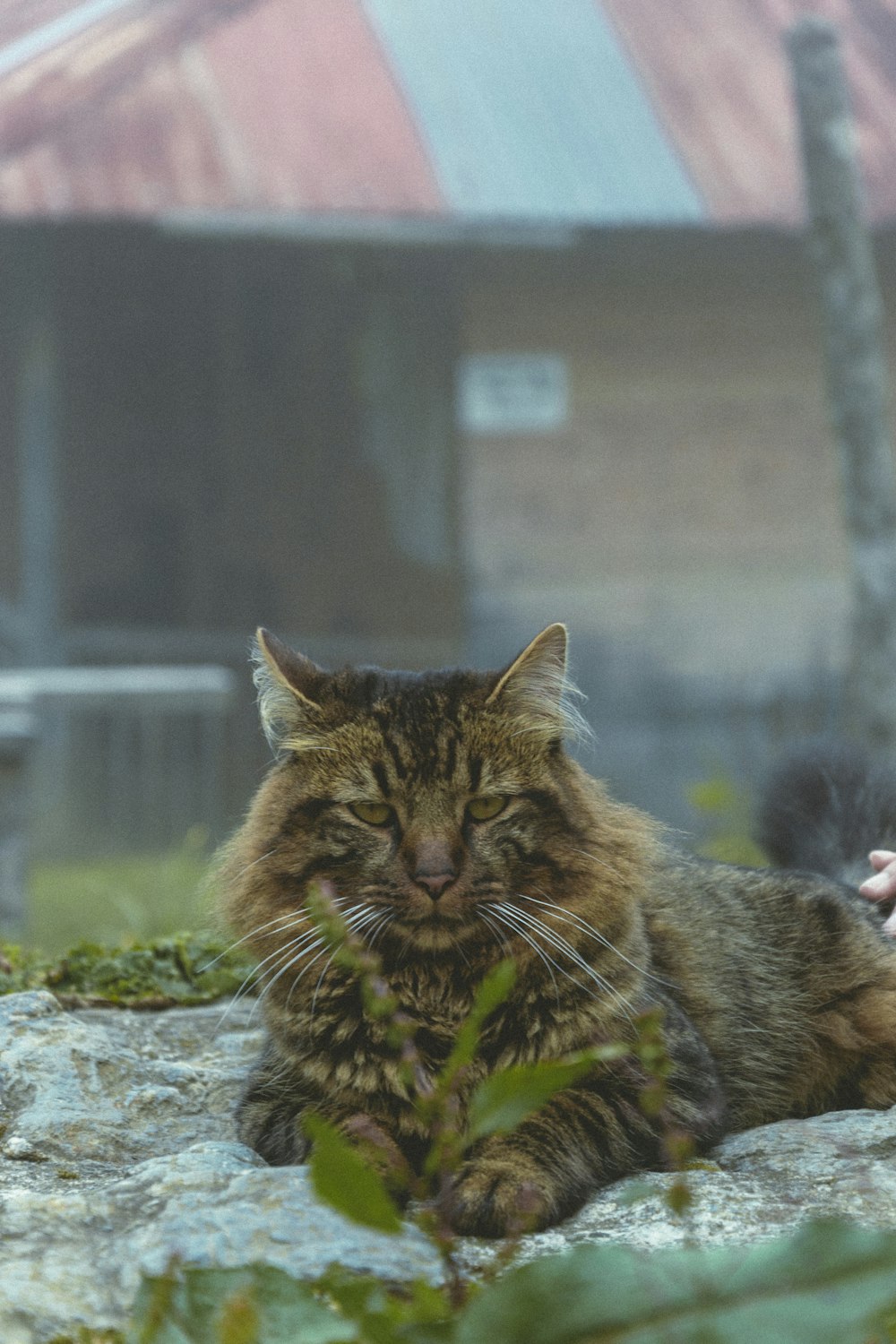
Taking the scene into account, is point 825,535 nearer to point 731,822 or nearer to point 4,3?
point 731,822

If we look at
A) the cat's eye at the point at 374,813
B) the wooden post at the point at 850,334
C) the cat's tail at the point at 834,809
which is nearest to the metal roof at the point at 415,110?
the wooden post at the point at 850,334

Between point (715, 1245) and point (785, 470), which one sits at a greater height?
point (785, 470)

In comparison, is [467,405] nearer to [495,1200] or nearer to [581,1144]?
[581,1144]

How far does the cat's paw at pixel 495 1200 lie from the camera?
2.22 metres

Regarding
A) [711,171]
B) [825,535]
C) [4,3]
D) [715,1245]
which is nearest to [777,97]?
[711,171]

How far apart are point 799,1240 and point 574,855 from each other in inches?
52.0

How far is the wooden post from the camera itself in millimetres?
9671

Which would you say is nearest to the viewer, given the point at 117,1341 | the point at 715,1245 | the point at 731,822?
the point at 117,1341

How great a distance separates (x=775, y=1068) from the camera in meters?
3.02

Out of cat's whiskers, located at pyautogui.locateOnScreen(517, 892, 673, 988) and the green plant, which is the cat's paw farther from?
the green plant

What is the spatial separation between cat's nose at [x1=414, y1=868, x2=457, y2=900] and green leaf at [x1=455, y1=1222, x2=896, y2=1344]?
1017mm

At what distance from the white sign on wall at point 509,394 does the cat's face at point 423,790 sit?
9544mm

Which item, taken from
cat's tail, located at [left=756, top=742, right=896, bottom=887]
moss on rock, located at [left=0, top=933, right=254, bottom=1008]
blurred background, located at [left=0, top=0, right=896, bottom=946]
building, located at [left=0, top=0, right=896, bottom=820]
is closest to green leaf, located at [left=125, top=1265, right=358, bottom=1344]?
moss on rock, located at [left=0, top=933, right=254, bottom=1008]

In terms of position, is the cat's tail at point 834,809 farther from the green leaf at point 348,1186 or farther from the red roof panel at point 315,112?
the red roof panel at point 315,112
